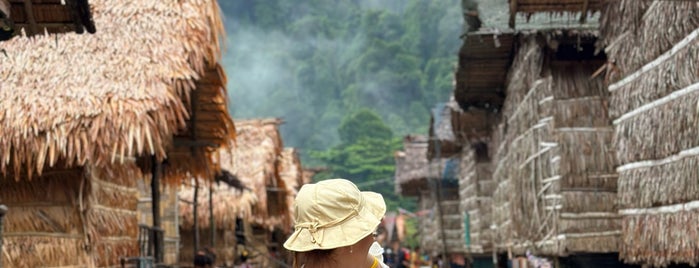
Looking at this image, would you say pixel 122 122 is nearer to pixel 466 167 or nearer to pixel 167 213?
pixel 167 213

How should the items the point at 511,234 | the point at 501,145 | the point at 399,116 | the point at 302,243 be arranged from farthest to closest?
the point at 399,116, the point at 501,145, the point at 511,234, the point at 302,243

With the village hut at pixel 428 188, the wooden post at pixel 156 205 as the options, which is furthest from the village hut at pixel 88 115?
the village hut at pixel 428 188

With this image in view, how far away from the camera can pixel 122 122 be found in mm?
7145

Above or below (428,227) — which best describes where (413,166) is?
above

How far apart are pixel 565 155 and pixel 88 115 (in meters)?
5.51

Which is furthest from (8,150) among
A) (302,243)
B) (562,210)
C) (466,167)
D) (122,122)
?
(466,167)

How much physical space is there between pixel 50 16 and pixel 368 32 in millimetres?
87591

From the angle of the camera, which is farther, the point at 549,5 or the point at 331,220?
the point at 549,5

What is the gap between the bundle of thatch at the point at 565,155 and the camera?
32.1 ft

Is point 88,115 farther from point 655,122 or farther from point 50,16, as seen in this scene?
point 655,122

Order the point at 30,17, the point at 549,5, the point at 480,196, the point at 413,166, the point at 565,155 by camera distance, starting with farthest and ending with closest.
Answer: the point at 413,166 < the point at 480,196 < the point at 565,155 < the point at 549,5 < the point at 30,17

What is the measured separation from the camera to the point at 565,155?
32.6ft

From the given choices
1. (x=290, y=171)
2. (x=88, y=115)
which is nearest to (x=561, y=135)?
(x=88, y=115)

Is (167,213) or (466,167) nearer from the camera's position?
(167,213)
